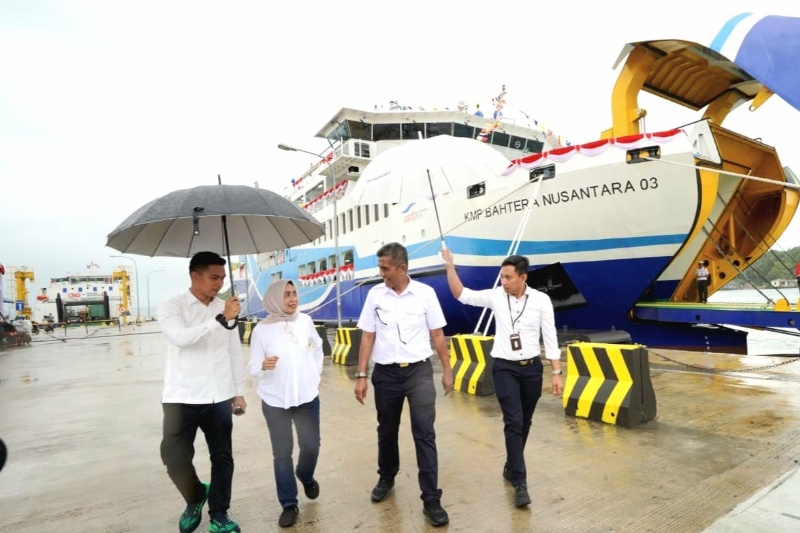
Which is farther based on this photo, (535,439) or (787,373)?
(787,373)

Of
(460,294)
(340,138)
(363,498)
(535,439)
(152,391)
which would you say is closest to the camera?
(363,498)

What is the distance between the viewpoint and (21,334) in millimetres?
20859

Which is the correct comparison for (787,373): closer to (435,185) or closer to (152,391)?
(435,185)

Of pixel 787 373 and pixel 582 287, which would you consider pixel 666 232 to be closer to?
pixel 582 287

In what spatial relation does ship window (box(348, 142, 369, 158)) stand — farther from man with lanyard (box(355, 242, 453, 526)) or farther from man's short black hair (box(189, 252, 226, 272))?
man's short black hair (box(189, 252, 226, 272))

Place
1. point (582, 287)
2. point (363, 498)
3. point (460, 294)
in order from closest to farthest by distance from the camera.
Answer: point (363, 498) < point (460, 294) < point (582, 287)

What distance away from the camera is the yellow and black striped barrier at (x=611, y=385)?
174 inches

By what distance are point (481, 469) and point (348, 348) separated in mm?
5784

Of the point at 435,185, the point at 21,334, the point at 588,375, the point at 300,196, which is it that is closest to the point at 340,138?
the point at 300,196

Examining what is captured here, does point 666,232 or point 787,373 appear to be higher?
point 666,232

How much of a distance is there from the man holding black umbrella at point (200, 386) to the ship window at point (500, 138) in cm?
1450

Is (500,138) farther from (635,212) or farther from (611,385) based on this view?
(611,385)

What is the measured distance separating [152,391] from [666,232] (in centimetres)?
859

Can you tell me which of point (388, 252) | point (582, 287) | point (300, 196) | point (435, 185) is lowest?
point (582, 287)
